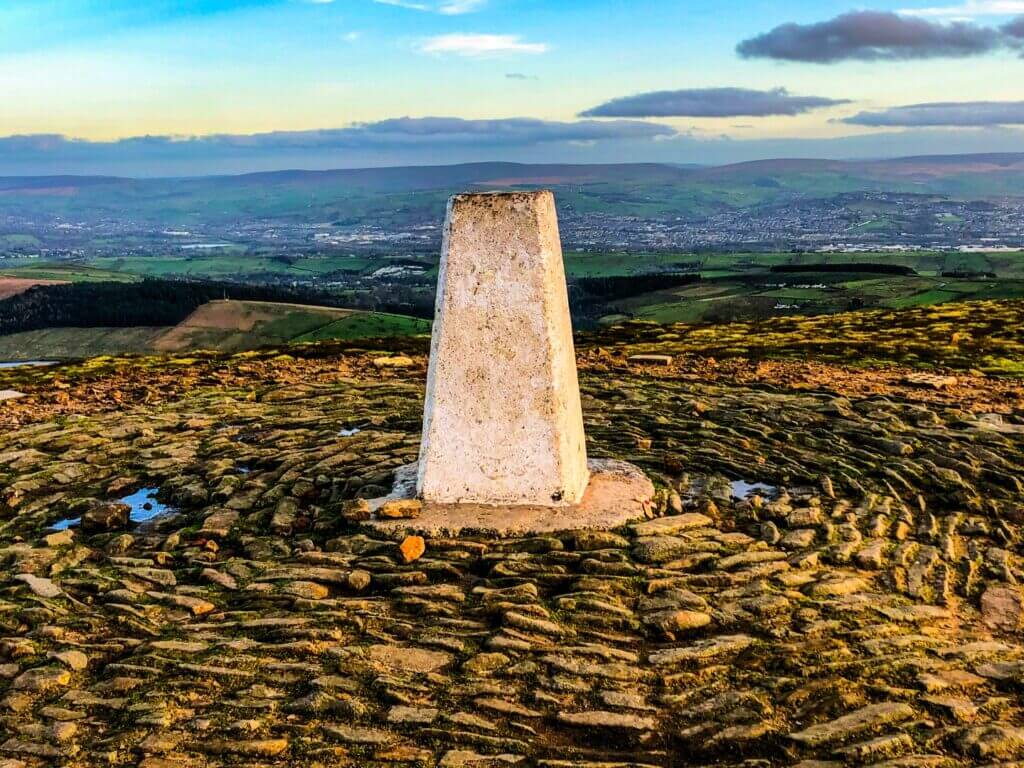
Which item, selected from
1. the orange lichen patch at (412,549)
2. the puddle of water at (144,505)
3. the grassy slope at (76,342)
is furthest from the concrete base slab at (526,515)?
the grassy slope at (76,342)

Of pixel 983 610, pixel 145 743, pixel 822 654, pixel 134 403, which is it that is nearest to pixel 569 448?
pixel 822 654

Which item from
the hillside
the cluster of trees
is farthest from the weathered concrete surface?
the cluster of trees

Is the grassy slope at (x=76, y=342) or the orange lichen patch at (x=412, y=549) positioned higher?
the orange lichen patch at (x=412, y=549)

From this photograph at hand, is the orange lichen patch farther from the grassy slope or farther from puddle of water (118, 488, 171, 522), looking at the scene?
the grassy slope

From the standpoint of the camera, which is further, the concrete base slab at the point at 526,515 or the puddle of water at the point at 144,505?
the puddle of water at the point at 144,505

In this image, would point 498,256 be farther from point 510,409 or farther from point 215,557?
point 215,557

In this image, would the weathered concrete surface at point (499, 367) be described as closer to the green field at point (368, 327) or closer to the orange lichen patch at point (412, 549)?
the orange lichen patch at point (412, 549)
